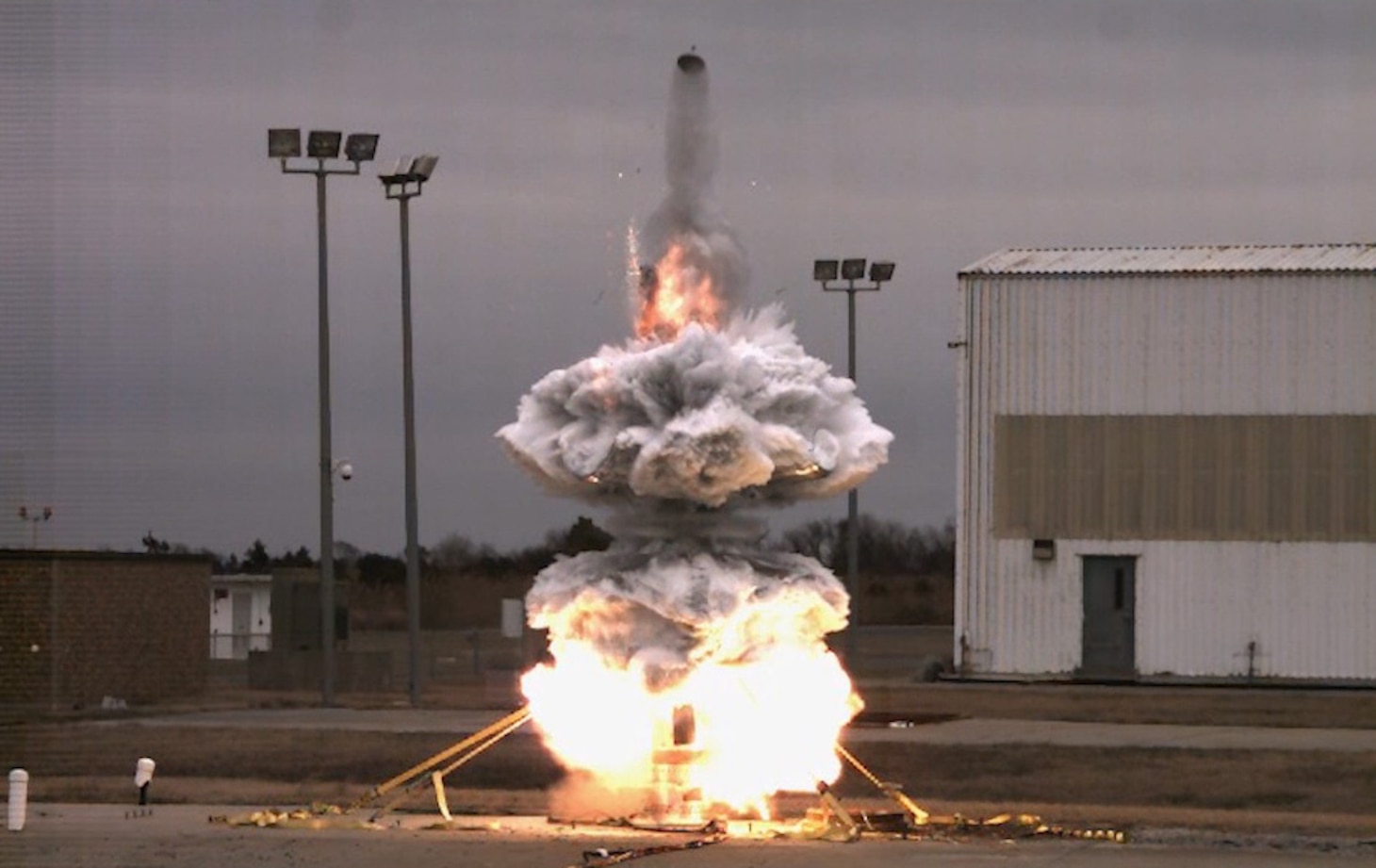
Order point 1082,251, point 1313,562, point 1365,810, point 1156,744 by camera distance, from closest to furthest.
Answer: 1. point 1365,810
2. point 1156,744
3. point 1313,562
4. point 1082,251

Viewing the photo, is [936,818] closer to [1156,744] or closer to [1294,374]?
[1156,744]

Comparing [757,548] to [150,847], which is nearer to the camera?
[150,847]

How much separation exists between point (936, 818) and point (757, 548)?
3.93 meters

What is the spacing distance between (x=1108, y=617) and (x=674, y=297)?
3106cm

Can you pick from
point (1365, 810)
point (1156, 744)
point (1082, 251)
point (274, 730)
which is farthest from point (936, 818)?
point (1082, 251)

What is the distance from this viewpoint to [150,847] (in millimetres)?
32344

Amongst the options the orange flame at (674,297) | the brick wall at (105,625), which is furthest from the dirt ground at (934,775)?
the orange flame at (674,297)

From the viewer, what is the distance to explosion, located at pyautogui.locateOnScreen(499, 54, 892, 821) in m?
33.6

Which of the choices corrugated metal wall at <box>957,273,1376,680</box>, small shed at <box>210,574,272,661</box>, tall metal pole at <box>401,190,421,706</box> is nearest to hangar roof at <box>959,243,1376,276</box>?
corrugated metal wall at <box>957,273,1376,680</box>

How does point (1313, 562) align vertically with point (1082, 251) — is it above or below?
below

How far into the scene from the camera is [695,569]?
33.9m

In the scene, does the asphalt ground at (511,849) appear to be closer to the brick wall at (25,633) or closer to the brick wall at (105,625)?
the brick wall at (25,633)

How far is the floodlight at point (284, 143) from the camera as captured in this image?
57.2 meters

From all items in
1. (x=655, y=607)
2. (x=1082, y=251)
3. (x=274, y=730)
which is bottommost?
(x=274, y=730)
